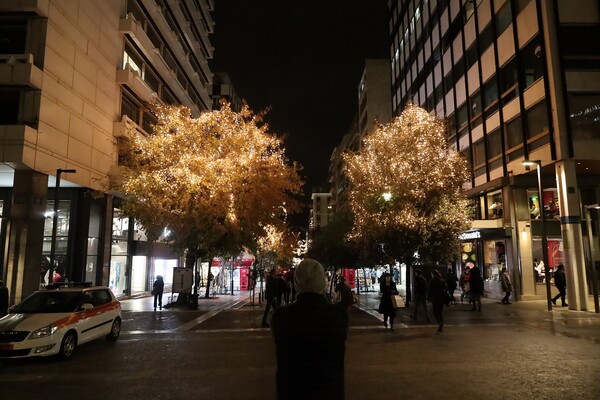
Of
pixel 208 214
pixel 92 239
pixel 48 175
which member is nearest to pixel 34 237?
pixel 48 175

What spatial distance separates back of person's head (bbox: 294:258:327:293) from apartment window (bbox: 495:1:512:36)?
25001 millimetres

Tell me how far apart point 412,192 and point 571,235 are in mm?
6836

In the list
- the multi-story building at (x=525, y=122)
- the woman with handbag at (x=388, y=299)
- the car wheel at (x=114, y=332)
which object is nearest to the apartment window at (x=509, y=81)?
the multi-story building at (x=525, y=122)

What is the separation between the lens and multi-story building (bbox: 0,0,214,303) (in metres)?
19.3

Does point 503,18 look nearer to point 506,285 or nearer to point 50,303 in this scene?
point 506,285

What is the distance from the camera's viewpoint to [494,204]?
2638 centimetres

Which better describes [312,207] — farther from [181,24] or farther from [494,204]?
[494,204]

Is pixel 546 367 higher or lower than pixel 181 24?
lower

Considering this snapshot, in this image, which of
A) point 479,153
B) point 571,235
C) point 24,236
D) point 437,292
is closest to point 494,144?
point 479,153

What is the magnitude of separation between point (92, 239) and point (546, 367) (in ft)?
74.6

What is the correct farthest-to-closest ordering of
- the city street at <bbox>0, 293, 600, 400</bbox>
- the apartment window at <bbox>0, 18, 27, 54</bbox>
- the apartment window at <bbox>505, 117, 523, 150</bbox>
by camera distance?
the apartment window at <bbox>505, 117, 523, 150</bbox> < the apartment window at <bbox>0, 18, 27, 54</bbox> < the city street at <bbox>0, 293, 600, 400</bbox>

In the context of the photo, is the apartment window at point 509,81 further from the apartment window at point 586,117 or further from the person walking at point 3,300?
the person walking at point 3,300

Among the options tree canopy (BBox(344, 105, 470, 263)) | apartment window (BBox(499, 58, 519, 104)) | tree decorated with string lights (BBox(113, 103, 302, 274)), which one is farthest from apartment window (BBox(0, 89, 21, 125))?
apartment window (BBox(499, 58, 519, 104))

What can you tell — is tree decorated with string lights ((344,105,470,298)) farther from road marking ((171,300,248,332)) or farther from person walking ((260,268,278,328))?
person walking ((260,268,278,328))
